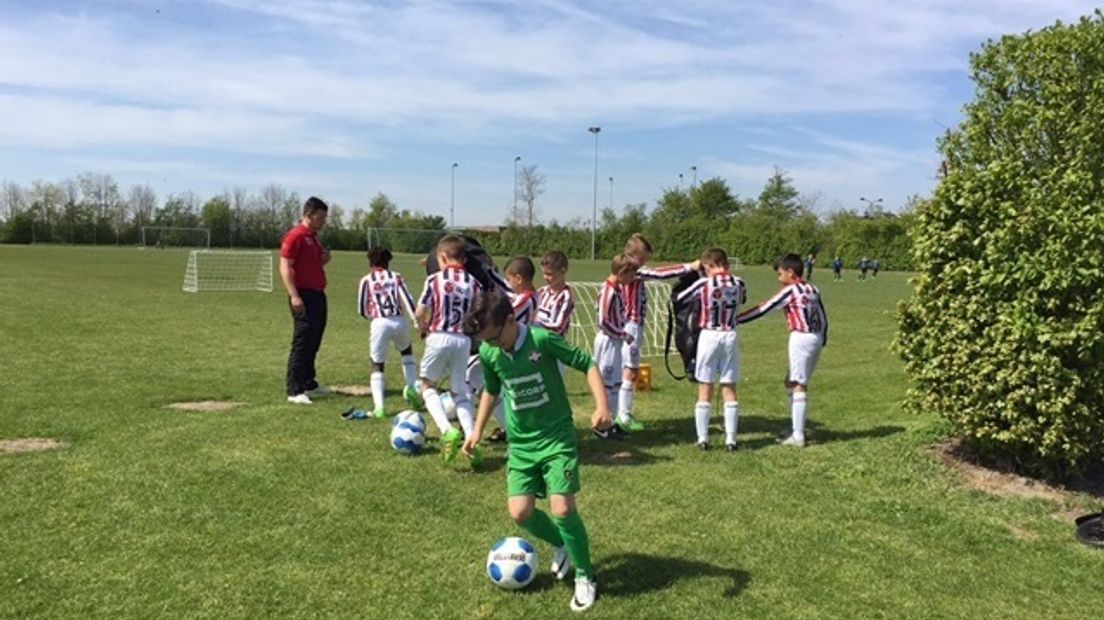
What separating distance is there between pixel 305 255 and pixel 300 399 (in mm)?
1755

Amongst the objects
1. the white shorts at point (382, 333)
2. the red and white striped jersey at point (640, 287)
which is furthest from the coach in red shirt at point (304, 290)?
the red and white striped jersey at point (640, 287)

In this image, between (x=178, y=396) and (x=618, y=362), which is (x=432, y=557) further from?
(x=178, y=396)

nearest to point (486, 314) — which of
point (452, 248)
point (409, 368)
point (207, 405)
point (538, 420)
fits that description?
point (538, 420)

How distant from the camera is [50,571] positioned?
488 cm

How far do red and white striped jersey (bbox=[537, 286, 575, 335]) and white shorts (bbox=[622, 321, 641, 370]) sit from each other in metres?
1.08

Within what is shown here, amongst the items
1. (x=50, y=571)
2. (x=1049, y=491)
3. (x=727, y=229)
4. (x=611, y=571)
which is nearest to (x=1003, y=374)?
(x=1049, y=491)

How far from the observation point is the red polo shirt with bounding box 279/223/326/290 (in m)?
10.1

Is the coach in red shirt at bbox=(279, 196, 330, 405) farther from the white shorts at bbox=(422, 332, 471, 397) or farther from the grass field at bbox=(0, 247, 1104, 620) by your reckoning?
the white shorts at bbox=(422, 332, 471, 397)

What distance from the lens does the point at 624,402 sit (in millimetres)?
8898

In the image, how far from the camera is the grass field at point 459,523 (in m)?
4.67

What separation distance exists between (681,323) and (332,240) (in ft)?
283

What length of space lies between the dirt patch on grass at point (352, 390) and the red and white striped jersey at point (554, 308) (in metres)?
3.56

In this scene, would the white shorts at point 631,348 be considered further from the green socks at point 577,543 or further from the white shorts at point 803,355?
the green socks at point 577,543

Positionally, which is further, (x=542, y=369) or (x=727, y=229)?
(x=727, y=229)
